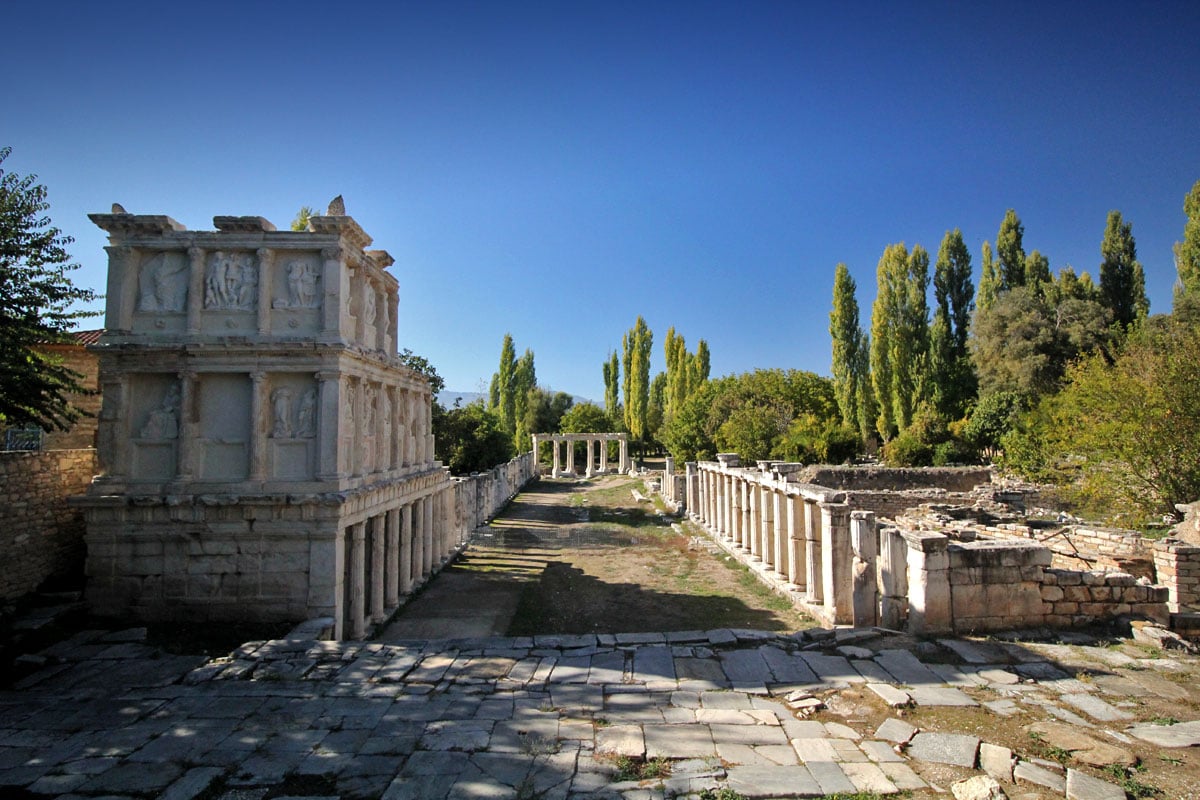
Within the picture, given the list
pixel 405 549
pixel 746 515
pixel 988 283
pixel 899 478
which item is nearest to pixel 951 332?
pixel 988 283

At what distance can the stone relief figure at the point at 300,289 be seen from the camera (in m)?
9.88

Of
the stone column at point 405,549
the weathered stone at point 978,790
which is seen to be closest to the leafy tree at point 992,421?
the stone column at point 405,549

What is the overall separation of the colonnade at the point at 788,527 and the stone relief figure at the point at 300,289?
9.33 meters

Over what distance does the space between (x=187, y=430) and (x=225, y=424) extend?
1.67 ft

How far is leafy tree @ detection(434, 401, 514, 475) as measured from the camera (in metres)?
32.2

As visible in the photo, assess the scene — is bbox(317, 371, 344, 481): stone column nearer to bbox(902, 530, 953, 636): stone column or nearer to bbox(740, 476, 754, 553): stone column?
bbox(902, 530, 953, 636): stone column

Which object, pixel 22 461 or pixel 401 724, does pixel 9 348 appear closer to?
pixel 22 461

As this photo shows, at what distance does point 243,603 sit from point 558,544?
11563 millimetres

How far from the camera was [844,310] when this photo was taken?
41.5 metres

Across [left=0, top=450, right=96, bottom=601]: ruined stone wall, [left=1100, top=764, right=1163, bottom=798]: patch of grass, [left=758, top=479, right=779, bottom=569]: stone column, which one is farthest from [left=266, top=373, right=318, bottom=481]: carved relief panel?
[left=758, top=479, right=779, bottom=569]: stone column

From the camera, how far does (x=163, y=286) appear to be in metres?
9.87

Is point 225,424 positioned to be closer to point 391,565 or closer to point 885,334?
point 391,565

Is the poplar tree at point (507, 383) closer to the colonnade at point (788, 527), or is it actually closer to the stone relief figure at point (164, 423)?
the colonnade at point (788, 527)

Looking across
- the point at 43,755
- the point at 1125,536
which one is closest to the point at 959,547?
the point at 1125,536
